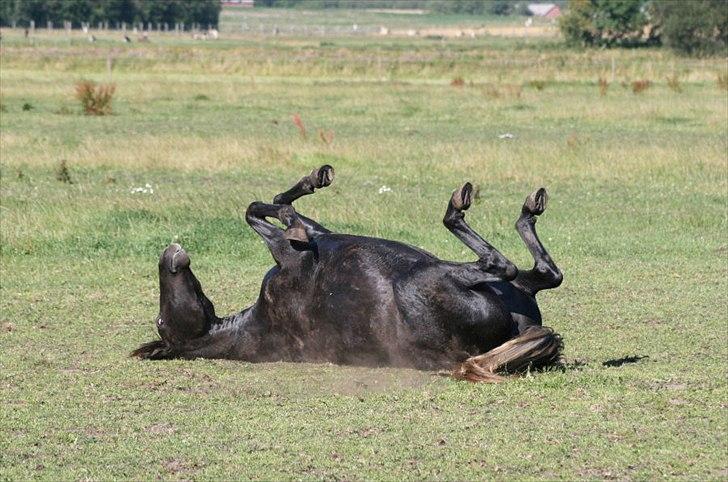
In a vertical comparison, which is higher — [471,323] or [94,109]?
[471,323]

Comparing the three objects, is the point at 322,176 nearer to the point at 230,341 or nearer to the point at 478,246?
the point at 230,341

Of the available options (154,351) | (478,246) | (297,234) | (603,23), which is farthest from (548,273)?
(603,23)

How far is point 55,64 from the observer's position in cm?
4997

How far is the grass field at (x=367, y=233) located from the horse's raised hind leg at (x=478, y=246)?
0.65 meters

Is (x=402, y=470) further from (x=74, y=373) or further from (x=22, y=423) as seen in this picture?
(x=74, y=373)

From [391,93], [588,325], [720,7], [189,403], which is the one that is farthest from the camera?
[720,7]

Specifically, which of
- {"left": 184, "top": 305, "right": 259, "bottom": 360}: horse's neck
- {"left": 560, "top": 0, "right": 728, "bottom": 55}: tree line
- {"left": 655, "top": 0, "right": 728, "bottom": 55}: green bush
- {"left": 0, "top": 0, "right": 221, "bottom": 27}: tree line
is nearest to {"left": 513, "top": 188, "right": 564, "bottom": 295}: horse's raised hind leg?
{"left": 184, "top": 305, "right": 259, "bottom": 360}: horse's neck

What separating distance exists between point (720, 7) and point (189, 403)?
71.0 metres

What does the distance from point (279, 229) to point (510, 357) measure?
1.80 m

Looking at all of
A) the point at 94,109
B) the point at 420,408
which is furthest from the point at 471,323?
the point at 94,109

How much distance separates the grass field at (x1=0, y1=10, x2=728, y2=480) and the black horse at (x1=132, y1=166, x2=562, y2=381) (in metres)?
0.16

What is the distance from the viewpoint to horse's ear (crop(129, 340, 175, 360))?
7.86m

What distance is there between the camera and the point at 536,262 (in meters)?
7.21

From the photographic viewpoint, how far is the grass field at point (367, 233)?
5684 millimetres
